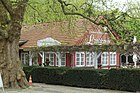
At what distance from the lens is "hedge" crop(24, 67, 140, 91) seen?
792 inches

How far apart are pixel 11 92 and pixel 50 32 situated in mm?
17636

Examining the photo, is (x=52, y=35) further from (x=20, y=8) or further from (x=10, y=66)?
(x=10, y=66)

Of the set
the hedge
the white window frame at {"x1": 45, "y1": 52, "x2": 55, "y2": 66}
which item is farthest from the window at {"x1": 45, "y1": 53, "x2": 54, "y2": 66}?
the hedge

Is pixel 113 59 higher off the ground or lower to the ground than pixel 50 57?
lower

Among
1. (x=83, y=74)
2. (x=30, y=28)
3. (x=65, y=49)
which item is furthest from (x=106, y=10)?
(x=30, y=28)

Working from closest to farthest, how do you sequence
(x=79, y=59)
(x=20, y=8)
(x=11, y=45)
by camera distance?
(x=20, y=8) < (x=11, y=45) < (x=79, y=59)

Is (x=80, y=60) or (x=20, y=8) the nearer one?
(x=20, y=8)

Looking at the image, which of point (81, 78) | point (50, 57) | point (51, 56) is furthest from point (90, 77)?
point (50, 57)

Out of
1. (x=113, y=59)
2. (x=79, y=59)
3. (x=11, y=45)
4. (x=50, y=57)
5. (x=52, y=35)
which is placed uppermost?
(x=52, y=35)

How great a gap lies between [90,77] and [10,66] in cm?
525

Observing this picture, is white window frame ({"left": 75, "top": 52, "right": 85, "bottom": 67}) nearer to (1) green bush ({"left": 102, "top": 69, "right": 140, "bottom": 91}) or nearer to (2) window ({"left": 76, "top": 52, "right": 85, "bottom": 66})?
(2) window ({"left": 76, "top": 52, "right": 85, "bottom": 66})

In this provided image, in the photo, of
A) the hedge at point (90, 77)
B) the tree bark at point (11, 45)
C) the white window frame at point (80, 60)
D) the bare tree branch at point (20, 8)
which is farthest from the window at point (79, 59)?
the bare tree branch at point (20, 8)

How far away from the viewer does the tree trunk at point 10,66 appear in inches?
810

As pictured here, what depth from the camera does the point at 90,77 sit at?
73.5ft
